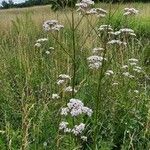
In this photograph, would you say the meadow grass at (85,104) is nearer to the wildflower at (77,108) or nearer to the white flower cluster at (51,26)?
the white flower cluster at (51,26)

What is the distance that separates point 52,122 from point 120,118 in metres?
0.60

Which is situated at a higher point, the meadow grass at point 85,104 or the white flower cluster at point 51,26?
the white flower cluster at point 51,26

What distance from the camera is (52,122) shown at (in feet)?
13.4

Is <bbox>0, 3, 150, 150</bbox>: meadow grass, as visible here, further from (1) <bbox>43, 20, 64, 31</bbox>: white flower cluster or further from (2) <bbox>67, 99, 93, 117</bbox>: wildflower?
(2) <bbox>67, 99, 93, 117</bbox>: wildflower

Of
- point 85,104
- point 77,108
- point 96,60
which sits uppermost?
point 77,108

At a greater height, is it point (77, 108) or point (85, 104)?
point (77, 108)

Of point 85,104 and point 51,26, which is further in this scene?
point 85,104

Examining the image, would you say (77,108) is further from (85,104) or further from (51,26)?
(85,104)

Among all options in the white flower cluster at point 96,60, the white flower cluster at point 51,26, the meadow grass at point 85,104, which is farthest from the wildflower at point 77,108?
the white flower cluster at point 51,26

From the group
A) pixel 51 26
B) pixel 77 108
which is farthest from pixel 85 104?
pixel 77 108

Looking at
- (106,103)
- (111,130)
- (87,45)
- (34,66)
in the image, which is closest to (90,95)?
(106,103)

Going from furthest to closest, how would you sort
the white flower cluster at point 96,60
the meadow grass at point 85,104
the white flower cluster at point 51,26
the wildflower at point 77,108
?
the white flower cluster at point 51,26 → the white flower cluster at point 96,60 → the meadow grass at point 85,104 → the wildflower at point 77,108

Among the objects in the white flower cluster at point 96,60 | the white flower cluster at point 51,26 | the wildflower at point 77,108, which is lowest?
the white flower cluster at point 96,60

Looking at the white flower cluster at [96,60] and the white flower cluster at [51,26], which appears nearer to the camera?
the white flower cluster at [96,60]
